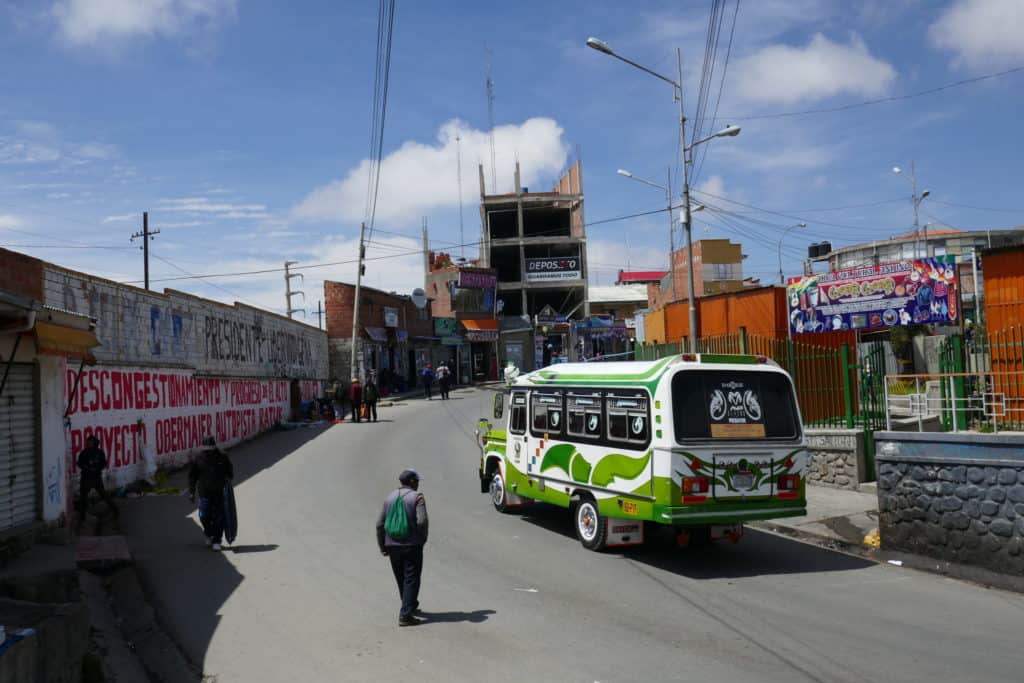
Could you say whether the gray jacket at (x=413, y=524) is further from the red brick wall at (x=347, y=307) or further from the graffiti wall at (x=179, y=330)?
the red brick wall at (x=347, y=307)

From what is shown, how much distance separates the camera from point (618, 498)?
424 inches

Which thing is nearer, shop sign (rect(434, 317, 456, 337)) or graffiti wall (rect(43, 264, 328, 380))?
graffiti wall (rect(43, 264, 328, 380))

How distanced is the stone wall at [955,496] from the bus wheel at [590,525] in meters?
3.82

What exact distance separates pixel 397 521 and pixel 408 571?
0.50 meters

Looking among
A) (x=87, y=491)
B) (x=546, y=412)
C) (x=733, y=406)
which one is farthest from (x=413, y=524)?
(x=87, y=491)

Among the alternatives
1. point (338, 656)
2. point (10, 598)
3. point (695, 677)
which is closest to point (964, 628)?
point (695, 677)

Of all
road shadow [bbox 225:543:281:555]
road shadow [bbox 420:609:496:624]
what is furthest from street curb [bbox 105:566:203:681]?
road shadow [bbox 420:609:496:624]

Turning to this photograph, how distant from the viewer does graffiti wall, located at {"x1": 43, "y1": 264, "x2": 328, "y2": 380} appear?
17.2 m

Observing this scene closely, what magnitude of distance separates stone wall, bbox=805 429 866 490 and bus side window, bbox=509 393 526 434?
5.90 metres

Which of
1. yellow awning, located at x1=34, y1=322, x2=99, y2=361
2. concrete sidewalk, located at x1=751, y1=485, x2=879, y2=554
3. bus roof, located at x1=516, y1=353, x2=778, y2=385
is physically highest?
yellow awning, located at x1=34, y1=322, x2=99, y2=361

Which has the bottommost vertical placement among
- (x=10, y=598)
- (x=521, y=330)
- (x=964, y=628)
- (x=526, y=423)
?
(x=964, y=628)

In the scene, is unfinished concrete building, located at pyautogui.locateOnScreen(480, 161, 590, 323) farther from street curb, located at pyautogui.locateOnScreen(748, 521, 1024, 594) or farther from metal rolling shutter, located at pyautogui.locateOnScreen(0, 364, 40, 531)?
metal rolling shutter, located at pyautogui.locateOnScreen(0, 364, 40, 531)

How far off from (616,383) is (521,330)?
51.9 meters

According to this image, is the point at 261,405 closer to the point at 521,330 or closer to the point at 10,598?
the point at 10,598
